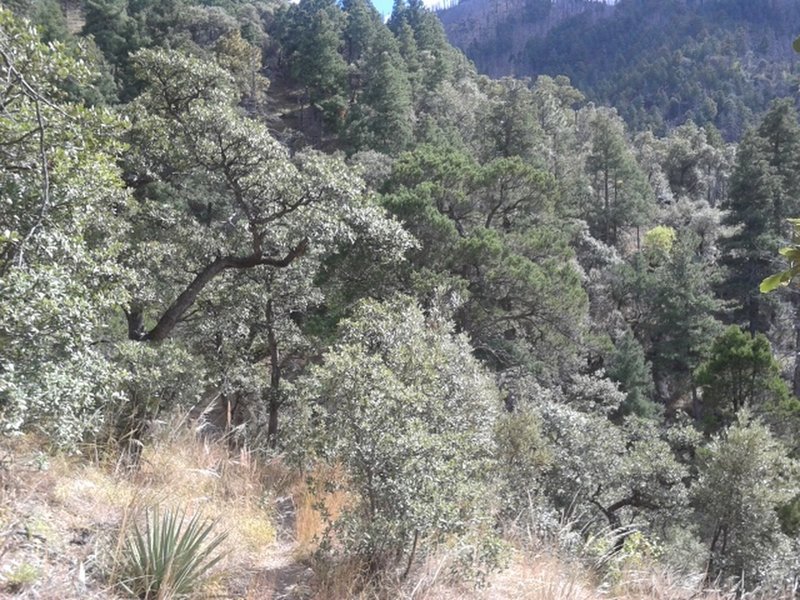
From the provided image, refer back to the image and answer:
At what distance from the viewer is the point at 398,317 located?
586 centimetres

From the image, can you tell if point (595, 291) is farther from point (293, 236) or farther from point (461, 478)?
point (461, 478)

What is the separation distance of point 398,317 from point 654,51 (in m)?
118

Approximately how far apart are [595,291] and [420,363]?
2210 centimetres

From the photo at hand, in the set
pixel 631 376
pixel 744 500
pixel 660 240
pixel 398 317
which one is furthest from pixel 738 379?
pixel 660 240

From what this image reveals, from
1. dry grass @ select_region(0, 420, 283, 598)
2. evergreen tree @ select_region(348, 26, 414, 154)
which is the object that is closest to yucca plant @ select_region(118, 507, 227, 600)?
dry grass @ select_region(0, 420, 283, 598)

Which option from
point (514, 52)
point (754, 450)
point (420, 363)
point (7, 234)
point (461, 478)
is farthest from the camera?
point (514, 52)

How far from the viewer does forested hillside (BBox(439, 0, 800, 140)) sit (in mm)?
84225

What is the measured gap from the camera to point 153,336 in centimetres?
675

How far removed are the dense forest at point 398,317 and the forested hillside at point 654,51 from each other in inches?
2043

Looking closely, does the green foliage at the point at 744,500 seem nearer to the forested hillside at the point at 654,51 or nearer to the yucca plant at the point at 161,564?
the yucca plant at the point at 161,564

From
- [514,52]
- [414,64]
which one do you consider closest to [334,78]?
[414,64]

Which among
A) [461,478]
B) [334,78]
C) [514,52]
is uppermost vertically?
[514,52]

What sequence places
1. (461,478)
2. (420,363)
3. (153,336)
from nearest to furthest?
(461,478), (420,363), (153,336)

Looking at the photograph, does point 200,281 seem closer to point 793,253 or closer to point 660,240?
point 793,253
